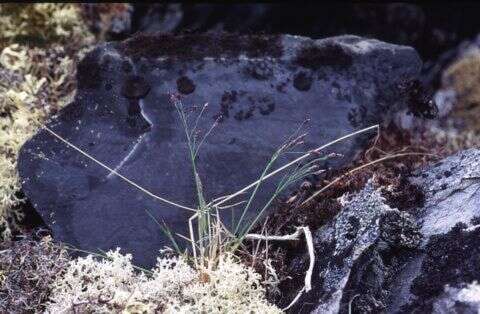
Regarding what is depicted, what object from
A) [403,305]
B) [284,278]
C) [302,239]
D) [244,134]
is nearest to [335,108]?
[244,134]

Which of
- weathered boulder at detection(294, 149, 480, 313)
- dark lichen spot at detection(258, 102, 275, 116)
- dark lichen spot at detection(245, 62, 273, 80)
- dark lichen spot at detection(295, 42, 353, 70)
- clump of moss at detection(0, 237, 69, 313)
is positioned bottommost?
clump of moss at detection(0, 237, 69, 313)

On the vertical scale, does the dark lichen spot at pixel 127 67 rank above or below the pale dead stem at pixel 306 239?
above

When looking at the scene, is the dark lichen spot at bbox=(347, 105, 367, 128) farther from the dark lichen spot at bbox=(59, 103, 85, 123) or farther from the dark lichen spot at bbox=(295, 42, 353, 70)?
the dark lichen spot at bbox=(59, 103, 85, 123)

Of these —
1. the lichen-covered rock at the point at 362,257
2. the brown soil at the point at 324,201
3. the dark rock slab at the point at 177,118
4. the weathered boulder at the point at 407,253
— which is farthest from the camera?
the dark rock slab at the point at 177,118

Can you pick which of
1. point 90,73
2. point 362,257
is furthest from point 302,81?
point 362,257

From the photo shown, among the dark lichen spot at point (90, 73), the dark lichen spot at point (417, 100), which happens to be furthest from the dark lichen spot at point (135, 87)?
the dark lichen spot at point (417, 100)

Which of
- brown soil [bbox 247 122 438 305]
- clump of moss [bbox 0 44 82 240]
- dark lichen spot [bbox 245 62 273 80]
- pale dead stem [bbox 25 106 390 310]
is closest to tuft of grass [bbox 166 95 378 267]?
pale dead stem [bbox 25 106 390 310]

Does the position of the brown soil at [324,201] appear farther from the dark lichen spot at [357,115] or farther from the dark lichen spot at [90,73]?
the dark lichen spot at [90,73]
